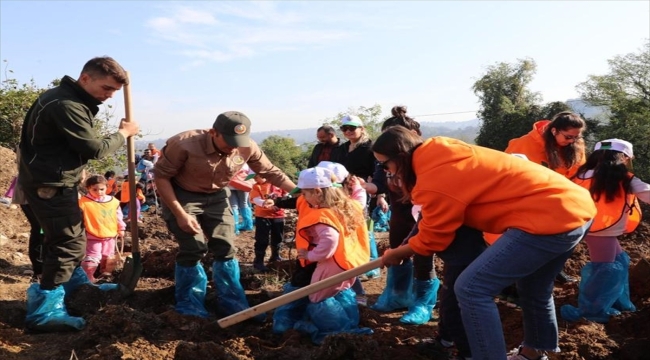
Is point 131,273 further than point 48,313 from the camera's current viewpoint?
Yes

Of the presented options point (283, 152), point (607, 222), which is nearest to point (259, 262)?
point (607, 222)

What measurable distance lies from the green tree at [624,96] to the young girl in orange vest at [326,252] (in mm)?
22457

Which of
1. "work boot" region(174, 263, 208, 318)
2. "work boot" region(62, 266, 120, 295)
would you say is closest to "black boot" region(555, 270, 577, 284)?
"work boot" region(174, 263, 208, 318)

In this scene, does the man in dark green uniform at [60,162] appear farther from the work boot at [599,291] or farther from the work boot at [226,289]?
the work boot at [599,291]

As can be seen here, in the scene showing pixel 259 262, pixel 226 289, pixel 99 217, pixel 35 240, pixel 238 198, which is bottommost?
pixel 259 262

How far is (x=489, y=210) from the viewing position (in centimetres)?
266

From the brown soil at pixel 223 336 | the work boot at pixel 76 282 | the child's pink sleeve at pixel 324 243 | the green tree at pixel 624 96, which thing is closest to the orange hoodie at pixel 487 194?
the brown soil at pixel 223 336

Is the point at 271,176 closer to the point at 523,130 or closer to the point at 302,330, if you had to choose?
the point at 302,330

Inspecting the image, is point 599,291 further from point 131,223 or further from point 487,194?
point 131,223

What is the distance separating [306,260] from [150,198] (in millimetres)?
9970

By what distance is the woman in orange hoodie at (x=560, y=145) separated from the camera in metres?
4.49

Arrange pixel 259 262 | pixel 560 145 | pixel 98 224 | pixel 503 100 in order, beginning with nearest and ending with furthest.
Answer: pixel 560 145 < pixel 98 224 < pixel 259 262 < pixel 503 100

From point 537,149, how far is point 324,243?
7.23ft

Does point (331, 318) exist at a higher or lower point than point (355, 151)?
lower
